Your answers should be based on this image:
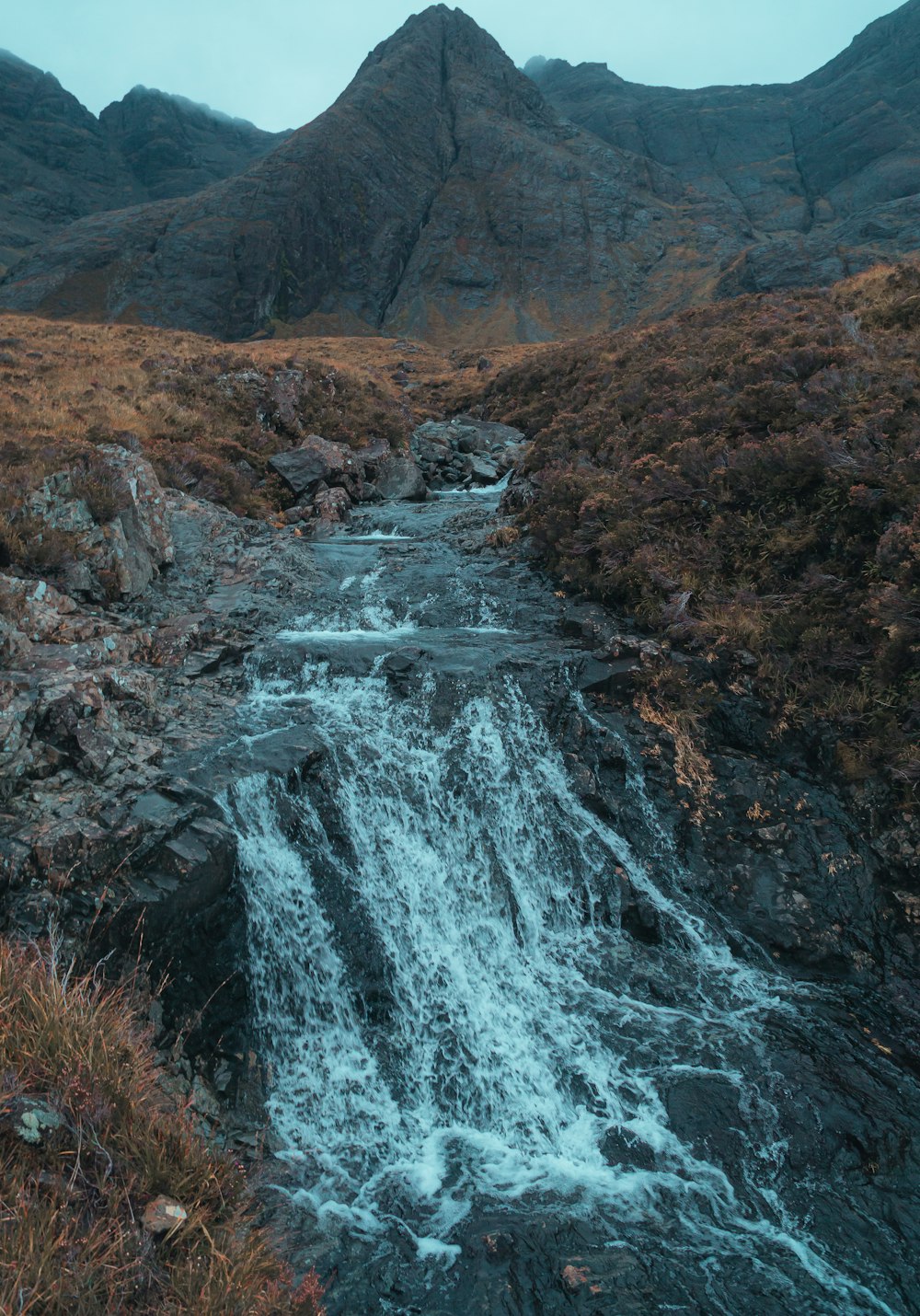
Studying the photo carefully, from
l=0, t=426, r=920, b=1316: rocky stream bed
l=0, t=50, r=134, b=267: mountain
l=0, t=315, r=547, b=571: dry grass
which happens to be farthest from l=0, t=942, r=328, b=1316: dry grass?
l=0, t=50, r=134, b=267: mountain

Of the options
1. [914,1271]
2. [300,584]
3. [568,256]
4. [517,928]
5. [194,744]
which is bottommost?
[914,1271]

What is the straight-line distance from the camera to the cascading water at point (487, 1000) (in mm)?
6227

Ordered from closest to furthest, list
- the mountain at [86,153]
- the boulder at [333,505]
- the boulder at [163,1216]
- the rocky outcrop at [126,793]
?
the boulder at [163,1216]
the rocky outcrop at [126,793]
the boulder at [333,505]
the mountain at [86,153]

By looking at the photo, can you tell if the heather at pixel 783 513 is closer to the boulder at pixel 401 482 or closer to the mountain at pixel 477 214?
the boulder at pixel 401 482

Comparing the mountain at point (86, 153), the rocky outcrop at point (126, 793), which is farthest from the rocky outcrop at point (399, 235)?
the rocky outcrop at point (126, 793)

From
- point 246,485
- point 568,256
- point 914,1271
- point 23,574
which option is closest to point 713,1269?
point 914,1271

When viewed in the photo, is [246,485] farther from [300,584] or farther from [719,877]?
[719,877]

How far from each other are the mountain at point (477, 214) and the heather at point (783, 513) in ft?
221

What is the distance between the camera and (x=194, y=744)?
9.80 meters

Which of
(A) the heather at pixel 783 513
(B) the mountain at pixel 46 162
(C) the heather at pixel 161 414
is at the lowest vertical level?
(A) the heather at pixel 783 513

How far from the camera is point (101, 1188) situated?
12.1 ft

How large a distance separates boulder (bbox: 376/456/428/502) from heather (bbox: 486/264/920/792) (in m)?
7.06

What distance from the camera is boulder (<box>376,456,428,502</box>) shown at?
25.7m

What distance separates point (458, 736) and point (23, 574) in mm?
8484
